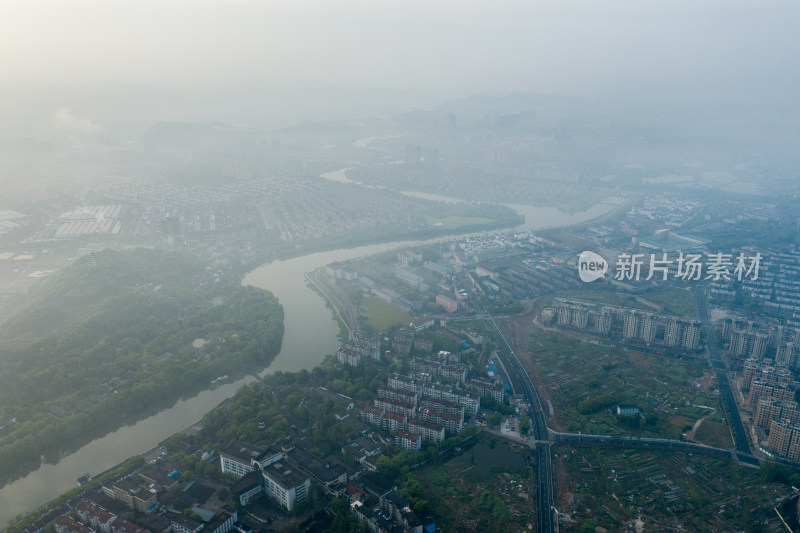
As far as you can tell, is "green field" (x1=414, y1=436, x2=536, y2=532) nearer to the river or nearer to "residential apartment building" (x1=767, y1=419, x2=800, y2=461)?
"residential apartment building" (x1=767, y1=419, x2=800, y2=461)

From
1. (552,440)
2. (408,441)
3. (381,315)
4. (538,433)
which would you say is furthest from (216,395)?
(552,440)

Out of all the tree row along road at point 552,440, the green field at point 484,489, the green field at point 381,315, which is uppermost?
the green field at point 381,315

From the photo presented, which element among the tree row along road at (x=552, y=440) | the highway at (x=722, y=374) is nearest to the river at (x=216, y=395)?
the tree row along road at (x=552, y=440)

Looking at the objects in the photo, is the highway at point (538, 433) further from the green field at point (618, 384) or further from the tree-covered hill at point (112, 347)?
the tree-covered hill at point (112, 347)

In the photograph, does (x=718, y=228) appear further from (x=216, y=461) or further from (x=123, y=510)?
(x=123, y=510)

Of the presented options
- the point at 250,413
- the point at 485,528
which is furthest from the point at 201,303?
the point at 485,528

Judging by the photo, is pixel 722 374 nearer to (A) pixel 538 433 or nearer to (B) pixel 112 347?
(A) pixel 538 433
